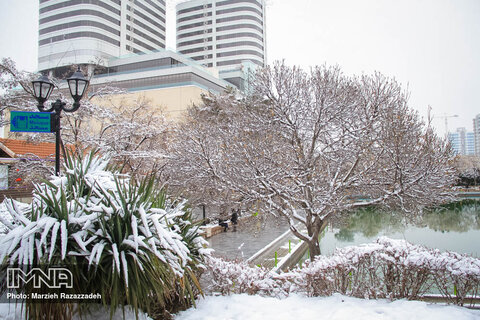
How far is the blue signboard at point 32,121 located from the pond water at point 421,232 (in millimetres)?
12563

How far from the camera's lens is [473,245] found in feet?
60.4

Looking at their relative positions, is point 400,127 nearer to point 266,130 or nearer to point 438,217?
point 266,130

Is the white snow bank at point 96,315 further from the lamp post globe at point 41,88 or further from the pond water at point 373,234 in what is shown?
the pond water at point 373,234

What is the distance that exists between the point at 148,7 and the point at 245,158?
77581 mm

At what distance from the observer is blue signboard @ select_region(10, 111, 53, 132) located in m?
6.72

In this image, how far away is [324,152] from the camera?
10.8 metres

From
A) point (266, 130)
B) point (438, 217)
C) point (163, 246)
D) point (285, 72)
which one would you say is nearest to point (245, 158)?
point (266, 130)

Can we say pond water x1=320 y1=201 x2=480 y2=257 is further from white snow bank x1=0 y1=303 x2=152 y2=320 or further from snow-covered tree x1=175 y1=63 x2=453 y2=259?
white snow bank x1=0 y1=303 x2=152 y2=320

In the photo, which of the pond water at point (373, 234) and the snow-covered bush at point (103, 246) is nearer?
the snow-covered bush at point (103, 246)

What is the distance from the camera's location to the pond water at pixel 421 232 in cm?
1848

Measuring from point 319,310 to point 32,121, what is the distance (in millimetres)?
6723

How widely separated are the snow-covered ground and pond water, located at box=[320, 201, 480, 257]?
10.7 metres

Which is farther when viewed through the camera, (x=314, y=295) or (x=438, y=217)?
(x=438, y=217)

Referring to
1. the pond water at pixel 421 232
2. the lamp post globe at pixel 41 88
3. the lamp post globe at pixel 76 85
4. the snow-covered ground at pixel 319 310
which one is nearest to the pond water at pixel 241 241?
the pond water at pixel 421 232
